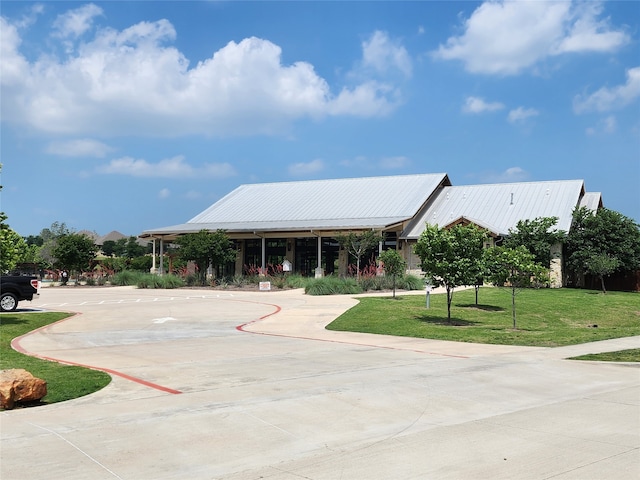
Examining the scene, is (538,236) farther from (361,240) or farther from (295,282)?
(295,282)

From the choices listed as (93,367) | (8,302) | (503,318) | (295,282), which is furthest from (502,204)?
(93,367)

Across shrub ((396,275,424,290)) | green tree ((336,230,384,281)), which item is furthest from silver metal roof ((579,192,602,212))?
shrub ((396,275,424,290))

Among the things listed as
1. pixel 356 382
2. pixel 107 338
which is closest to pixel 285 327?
pixel 107 338

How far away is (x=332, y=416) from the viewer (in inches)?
300

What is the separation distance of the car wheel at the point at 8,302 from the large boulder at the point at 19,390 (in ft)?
48.6

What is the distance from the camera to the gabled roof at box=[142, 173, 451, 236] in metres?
42.3

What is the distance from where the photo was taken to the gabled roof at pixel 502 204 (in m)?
39.8

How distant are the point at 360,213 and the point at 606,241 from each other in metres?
16.5

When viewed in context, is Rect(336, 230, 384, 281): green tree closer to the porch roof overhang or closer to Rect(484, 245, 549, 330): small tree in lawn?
the porch roof overhang

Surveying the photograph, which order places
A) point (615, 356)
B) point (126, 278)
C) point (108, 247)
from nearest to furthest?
point (615, 356) → point (126, 278) → point (108, 247)

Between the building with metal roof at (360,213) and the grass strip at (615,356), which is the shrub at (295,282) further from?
the grass strip at (615,356)

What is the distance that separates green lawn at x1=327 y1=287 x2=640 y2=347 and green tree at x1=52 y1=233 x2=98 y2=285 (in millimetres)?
27803

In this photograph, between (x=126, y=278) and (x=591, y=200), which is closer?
(x=126, y=278)

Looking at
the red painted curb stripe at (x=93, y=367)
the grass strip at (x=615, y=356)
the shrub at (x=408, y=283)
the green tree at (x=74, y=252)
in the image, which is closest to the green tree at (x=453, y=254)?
the grass strip at (x=615, y=356)
